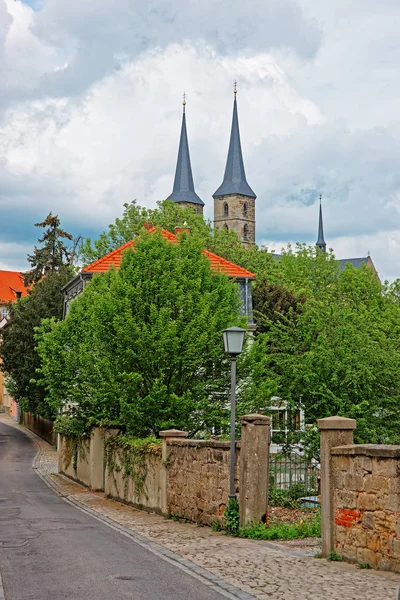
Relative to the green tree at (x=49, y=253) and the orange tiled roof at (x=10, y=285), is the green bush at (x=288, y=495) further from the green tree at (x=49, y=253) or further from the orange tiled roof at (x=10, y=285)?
the orange tiled roof at (x=10, y=285)

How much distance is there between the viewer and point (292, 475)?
18.5 m

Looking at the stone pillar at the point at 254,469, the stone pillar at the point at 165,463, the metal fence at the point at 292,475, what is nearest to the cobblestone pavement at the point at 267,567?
the stone pillar at the point at 254,469

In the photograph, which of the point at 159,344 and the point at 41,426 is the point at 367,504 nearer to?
the point at 159,344

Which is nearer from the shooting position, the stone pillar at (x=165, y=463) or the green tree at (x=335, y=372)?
the stone pillar at (x=165, y=463)

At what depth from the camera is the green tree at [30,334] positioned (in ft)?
164

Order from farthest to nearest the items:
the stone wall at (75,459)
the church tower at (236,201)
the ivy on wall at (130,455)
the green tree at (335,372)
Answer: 1. the church tower at (236,201)
2. the stone wall at (75,459)
3. the green tree at (335,372)
4. the ivy on wall at (130,455)

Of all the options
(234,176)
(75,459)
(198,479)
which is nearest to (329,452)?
(198,479)

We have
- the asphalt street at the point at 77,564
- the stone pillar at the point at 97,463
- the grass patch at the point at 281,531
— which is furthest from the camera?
the stone pillar at the point at 97,463

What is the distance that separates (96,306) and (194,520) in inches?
A: 377

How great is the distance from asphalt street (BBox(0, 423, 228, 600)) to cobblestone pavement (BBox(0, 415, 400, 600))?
0.52 meters

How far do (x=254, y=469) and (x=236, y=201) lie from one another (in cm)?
12132

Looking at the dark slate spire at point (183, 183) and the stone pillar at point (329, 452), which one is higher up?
the dark slate spire at point (183, 183)

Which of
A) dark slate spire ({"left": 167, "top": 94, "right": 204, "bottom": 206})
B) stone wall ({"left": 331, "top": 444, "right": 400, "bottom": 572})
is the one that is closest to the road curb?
stone wall ({"left": 331, "top": 444, "right": 400, "bottom": 572})

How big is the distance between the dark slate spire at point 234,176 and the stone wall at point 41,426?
61.9 metres
